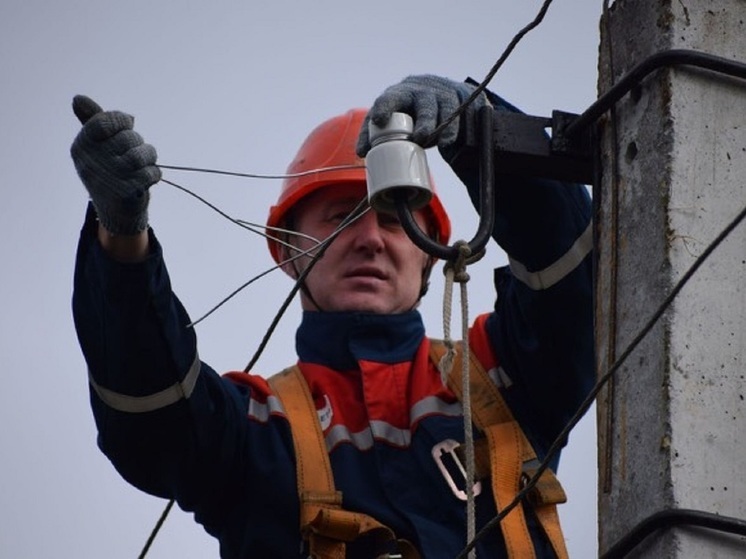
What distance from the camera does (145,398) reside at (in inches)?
165

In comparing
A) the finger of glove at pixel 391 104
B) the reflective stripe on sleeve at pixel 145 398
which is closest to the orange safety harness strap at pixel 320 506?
the reflective stripe on sleeve at pixel 145 398

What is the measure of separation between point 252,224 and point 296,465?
34.1 inches

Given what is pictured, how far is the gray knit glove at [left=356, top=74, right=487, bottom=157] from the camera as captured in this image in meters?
3.47

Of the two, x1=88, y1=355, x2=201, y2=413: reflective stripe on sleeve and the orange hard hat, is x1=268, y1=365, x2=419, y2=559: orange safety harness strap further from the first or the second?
the orange hard hat

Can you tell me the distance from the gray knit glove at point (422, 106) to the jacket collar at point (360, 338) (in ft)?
3.75

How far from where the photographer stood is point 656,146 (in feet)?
9.52

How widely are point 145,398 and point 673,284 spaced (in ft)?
6.03

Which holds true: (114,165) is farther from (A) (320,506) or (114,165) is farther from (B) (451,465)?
(B) (451,465)

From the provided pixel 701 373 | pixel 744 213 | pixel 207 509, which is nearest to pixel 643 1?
pixel 744 213

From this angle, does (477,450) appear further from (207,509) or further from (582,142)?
(582,142)

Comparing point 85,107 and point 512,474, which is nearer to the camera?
point 85,107

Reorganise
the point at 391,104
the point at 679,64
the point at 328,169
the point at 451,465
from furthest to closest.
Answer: the point at 328,169 → the point at 451,465 → the point at 391,104 → the point at 679,64

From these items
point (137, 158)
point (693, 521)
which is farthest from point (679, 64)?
point (137, 158)

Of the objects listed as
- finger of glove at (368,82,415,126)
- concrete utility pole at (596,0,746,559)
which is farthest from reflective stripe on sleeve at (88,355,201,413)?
concrete utility pole at (596,0,746,559)
